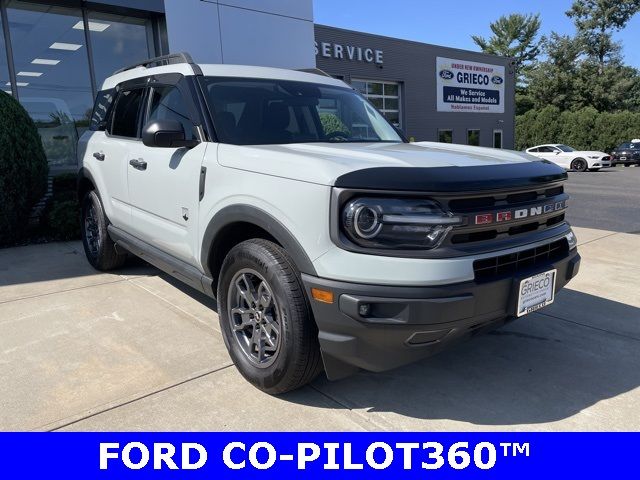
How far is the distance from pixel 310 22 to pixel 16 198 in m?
7.50

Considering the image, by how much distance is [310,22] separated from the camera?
1172cm

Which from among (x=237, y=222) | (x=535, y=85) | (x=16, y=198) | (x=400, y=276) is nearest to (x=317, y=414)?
(x=400, y=276)

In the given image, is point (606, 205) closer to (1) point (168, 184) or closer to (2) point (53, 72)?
(1) point (168, 184)

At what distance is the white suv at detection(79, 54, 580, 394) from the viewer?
240 centimetres

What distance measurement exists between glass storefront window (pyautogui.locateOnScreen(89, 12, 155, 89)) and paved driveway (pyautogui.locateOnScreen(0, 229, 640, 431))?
6754 mm

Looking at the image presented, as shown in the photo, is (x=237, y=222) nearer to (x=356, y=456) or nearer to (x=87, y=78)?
(x=356, y=456)

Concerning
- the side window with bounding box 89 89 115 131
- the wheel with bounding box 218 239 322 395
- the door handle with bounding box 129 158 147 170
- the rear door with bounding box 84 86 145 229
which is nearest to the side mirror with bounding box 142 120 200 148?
the door handle with bounding box 129 158 147 170

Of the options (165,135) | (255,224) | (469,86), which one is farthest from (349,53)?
(255,224)

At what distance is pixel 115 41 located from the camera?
10070 millimetres

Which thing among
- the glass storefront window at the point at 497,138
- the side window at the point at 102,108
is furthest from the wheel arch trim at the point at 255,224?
the glass storefront window at the point at 497,138

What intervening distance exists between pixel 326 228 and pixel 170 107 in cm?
209

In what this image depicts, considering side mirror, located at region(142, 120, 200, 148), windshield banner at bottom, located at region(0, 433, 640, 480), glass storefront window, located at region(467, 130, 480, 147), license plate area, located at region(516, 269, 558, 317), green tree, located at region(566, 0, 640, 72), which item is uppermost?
green tree, located at region(566, 0, 640, 72)

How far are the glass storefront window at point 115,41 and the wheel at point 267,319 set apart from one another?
846cm

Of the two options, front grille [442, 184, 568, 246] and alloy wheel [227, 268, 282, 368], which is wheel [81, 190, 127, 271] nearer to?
alloy wheel [227, 268, 282, 368]
